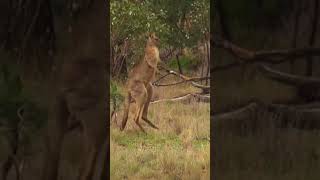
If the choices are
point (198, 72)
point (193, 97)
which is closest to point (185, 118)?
A: point (193, 97)

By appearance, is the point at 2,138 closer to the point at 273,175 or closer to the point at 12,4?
the point at 12,4

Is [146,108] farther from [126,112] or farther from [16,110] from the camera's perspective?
[16,110]

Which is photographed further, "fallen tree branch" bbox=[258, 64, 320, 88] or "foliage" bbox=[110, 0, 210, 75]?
"foliage" bbox=[110, 0, 210, 75]

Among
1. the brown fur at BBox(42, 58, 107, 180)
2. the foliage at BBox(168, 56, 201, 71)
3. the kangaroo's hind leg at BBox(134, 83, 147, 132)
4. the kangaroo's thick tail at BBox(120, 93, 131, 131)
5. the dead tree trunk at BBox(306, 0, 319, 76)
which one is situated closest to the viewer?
the dead tree trunk at BBox(306, 0, 319, 76)

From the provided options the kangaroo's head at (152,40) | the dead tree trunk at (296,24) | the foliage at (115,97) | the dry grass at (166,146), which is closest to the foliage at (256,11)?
the dead tree trunk at (296,24)

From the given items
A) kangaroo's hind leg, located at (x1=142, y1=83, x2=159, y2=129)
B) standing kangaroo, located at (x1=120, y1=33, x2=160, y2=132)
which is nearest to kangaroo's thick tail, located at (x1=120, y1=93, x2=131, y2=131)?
standing kangaroo, located at (x1=120, y1=33, x2=160, y2=132)

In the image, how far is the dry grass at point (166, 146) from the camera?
6.78 m

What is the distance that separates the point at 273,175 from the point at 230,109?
0.44 metres

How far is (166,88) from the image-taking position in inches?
519

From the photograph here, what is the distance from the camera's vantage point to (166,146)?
8.08m

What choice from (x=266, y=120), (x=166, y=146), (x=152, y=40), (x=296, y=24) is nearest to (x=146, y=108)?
(x=152, y=40)

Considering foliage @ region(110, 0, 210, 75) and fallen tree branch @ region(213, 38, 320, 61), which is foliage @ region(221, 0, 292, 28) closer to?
fallen tree branch @ region(213, 38, 320, 61)

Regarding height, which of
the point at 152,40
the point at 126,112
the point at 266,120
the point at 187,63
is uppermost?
the point at 152,40

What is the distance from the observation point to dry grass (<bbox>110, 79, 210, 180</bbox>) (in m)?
6.78
